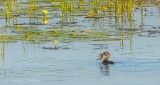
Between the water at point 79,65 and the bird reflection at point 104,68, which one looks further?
the bird reflection at point 104,68

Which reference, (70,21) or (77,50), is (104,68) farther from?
(70,21)

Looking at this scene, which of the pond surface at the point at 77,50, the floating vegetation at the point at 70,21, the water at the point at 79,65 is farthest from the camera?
the floating vegetation at the point at 70,21

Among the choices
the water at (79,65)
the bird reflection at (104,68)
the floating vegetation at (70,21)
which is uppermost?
the floating vegetation at (70,21)

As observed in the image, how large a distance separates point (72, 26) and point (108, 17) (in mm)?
2352

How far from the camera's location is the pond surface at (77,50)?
1135cm

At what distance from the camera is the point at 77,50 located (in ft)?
46.2

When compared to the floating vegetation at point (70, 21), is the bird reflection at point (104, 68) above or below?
below

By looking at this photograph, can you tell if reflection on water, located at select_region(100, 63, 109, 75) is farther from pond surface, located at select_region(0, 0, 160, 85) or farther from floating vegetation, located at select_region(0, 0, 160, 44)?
floating vegetation, located at select_region(0, 0, 160, 44)

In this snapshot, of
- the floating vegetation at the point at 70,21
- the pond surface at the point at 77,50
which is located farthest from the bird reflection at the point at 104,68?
the floating vegetation at the point at 70,21

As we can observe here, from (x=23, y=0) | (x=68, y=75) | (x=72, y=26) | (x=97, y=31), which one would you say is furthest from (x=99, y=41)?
(x=23, y=0)

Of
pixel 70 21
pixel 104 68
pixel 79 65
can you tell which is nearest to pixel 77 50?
pixel 104 68

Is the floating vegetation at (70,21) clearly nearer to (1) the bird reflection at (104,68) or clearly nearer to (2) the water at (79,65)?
(2) the water at (79,65)

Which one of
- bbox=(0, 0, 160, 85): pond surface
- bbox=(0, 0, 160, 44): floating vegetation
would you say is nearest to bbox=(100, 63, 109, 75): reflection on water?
bbox=(0, 0, 160, 85): pond surface

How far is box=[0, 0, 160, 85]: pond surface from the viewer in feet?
37.2
